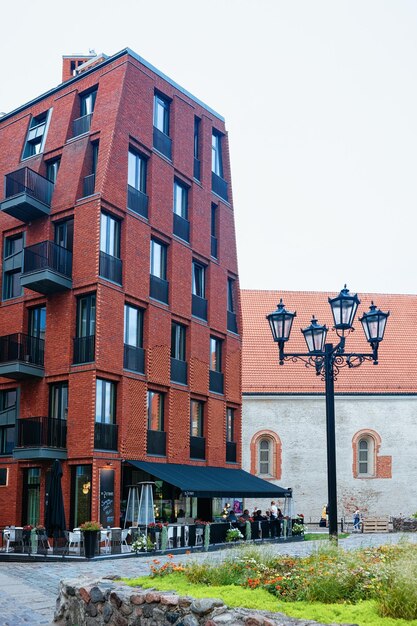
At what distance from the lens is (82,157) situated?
3062 centimetres

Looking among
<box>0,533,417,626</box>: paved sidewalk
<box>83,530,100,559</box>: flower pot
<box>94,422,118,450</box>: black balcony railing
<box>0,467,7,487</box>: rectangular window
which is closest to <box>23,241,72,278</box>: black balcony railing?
<box>94,422,118,450</box>: black balcony railing

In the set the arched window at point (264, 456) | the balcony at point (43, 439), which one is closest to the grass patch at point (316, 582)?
the balcony at point (43, 439)

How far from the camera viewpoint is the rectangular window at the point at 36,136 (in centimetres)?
3366

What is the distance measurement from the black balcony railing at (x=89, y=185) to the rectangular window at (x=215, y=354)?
9.03 m

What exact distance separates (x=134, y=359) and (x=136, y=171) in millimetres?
6925

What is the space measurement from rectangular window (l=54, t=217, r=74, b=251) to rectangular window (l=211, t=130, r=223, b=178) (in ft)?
31.1

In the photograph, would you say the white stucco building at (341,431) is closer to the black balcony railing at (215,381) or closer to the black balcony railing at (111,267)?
the black balcony railing at (215,381)

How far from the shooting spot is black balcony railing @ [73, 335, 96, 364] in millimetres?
28703

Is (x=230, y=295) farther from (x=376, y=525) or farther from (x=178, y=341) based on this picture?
(x=376, y=525)

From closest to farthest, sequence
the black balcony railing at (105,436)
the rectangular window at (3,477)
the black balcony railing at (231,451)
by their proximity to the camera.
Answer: the black balcony railing at (105,436), the rectangular window at (3,477), the black balcony railing at (231,451)

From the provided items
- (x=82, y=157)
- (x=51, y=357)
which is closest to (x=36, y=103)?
(x=82, y=157)

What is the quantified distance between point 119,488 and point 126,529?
223cm

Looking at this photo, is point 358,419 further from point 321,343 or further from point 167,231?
point 321,343

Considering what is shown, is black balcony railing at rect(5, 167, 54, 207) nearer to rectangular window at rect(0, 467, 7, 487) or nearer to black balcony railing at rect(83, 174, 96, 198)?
black balcony railing at rect(83, 174, 96, 198)
